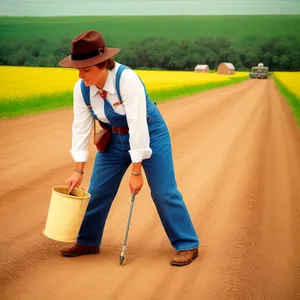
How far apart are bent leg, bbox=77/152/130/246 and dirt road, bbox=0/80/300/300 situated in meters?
0.20

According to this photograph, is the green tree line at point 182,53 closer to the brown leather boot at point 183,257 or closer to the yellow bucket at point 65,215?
the yellow bucket at point 65,215

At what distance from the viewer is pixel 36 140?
331 inches

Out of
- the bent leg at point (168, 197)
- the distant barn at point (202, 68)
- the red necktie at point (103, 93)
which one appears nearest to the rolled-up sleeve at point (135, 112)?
the red necktie at point (103, 93)

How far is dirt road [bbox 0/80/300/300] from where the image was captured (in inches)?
125

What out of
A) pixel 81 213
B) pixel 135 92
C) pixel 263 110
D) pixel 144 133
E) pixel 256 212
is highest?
pixel 135 92

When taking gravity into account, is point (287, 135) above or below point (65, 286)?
below

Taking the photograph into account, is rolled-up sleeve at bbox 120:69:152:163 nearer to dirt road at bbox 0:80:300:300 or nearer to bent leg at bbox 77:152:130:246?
bent leg at bbox 77:152:130:246

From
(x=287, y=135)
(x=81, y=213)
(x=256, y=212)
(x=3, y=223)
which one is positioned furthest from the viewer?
(x=287, y=135)

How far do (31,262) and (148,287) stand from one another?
0.88 metres

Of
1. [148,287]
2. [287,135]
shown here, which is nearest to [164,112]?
[287,135]

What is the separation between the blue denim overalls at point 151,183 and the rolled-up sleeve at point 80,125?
150mm

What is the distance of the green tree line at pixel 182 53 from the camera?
17328 millimetres

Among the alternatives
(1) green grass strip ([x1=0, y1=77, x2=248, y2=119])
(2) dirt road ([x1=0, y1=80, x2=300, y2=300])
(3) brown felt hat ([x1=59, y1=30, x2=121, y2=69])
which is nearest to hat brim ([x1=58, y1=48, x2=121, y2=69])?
(3) brown felt hat ([x1=59, y1=30, x2=121, y2=69])

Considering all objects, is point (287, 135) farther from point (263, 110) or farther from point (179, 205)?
point (179, 205)
